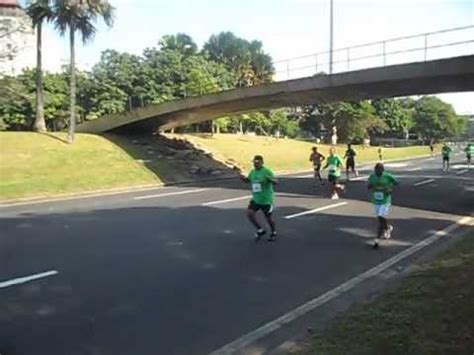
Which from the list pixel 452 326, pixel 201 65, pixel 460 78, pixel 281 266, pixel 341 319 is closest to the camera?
pixel 452 326

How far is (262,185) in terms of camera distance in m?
12.7

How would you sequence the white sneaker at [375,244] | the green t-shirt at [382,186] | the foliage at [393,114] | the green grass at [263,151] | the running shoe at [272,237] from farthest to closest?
the foliage at [393,114], the green grass at [263,151], the running shoe at [272,237], the green t-shirt at [382,186], the white sneaker at [375,244]

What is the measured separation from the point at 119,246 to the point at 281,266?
10.7ft

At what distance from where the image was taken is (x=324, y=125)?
76438 millimetres

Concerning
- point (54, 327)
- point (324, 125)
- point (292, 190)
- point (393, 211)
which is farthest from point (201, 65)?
point (54, 327)

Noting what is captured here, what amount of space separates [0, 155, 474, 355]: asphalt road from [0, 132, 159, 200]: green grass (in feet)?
17.7

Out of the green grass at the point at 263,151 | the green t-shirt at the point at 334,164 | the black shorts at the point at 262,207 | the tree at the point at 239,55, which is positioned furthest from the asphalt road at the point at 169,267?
the tree at the point at 239,55

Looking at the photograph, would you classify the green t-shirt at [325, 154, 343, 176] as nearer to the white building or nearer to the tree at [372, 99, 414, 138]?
the white building

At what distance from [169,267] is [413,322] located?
14.4 ft

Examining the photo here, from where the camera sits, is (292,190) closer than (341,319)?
No

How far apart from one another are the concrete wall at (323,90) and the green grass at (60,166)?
141 inches

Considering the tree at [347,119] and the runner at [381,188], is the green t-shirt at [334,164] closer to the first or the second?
the runner at [381,188]

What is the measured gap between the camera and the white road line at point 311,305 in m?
6.23

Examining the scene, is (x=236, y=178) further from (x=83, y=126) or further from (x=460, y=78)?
(x=83, y=126)
